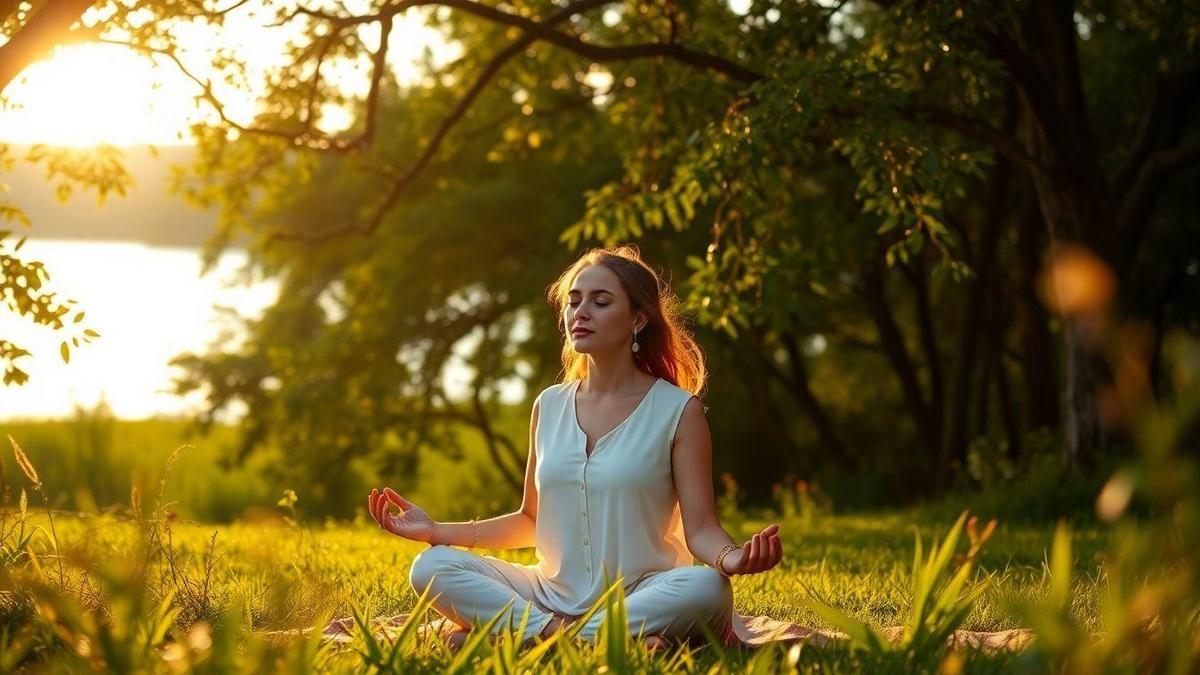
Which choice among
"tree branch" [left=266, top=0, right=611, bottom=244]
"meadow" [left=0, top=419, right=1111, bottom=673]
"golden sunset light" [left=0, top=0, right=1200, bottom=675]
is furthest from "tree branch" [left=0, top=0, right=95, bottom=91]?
"tree branch" [left=266, top=0, right=611, bottom=244]

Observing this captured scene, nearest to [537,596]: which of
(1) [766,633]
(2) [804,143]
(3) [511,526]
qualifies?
(3) [511,526]

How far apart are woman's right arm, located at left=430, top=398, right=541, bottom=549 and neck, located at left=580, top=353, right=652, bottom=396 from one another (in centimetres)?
26

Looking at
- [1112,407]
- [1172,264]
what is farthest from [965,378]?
[1112,407]

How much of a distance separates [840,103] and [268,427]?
1137 centimetres

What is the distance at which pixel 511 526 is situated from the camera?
546cm

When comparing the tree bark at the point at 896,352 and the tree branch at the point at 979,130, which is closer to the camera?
the tree branch at the point at 979,130

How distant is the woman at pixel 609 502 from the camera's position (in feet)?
16.3

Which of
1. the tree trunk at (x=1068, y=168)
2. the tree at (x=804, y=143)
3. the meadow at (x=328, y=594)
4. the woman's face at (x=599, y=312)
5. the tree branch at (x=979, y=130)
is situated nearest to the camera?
the meadow at (x=328, y=594)

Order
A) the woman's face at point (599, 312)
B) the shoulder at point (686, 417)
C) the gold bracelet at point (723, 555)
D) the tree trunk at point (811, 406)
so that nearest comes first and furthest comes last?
the gold bracelet at point (723, 555) → the shoulder at point (686, 417) → the woman's face at point (599, 312) → the tree trunk at point (811, 406)

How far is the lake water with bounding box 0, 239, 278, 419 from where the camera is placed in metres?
6.37

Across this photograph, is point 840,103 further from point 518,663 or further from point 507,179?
point 507,179

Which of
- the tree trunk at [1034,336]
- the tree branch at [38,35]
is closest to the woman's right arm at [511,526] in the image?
the tree branch at [38,35]

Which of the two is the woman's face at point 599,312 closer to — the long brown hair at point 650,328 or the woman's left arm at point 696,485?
the long brown hair at point 650,328

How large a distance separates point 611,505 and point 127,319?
32537 millimetres
